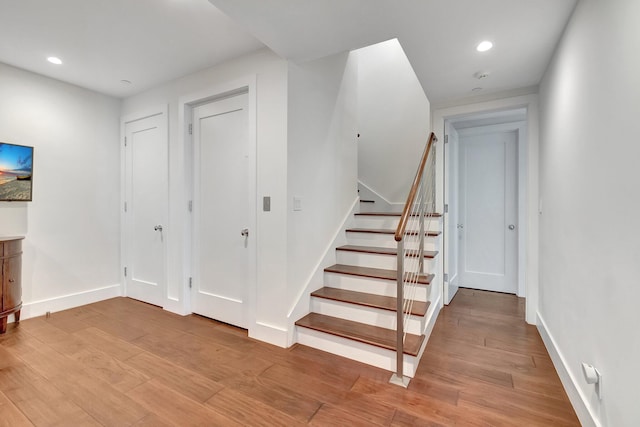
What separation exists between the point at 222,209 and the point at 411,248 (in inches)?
78.5

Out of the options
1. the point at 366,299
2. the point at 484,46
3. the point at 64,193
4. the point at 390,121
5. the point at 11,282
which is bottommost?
the point at 366,299

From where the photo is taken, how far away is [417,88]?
404 centimetres

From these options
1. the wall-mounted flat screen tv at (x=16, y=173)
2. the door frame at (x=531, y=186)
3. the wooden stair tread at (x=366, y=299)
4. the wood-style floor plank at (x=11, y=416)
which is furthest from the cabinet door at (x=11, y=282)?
the door frame at (x=531, y=186)

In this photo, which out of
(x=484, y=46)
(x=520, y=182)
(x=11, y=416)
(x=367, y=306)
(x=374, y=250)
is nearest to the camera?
(x=11, y=416)

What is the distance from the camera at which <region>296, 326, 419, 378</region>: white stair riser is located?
1.97 m

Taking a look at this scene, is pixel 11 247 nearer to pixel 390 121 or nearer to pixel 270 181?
pixel 270 181

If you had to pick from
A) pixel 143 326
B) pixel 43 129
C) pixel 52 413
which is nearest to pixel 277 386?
pixel 52 413

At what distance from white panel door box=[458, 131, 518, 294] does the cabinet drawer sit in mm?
5072

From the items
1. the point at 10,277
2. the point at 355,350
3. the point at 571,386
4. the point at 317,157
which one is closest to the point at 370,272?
the point at 355,350

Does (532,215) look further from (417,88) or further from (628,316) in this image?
(417,88)

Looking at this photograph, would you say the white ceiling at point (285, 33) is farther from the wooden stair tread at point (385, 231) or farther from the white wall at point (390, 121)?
the wooden stair tread at point (385, 231)

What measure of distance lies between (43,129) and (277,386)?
357cm

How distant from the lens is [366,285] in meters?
2.64

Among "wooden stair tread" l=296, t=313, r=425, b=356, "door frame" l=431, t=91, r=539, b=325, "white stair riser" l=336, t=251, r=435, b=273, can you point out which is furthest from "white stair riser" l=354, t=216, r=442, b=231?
"wooden stair tread" l=296, t=313, r=425, b=356
